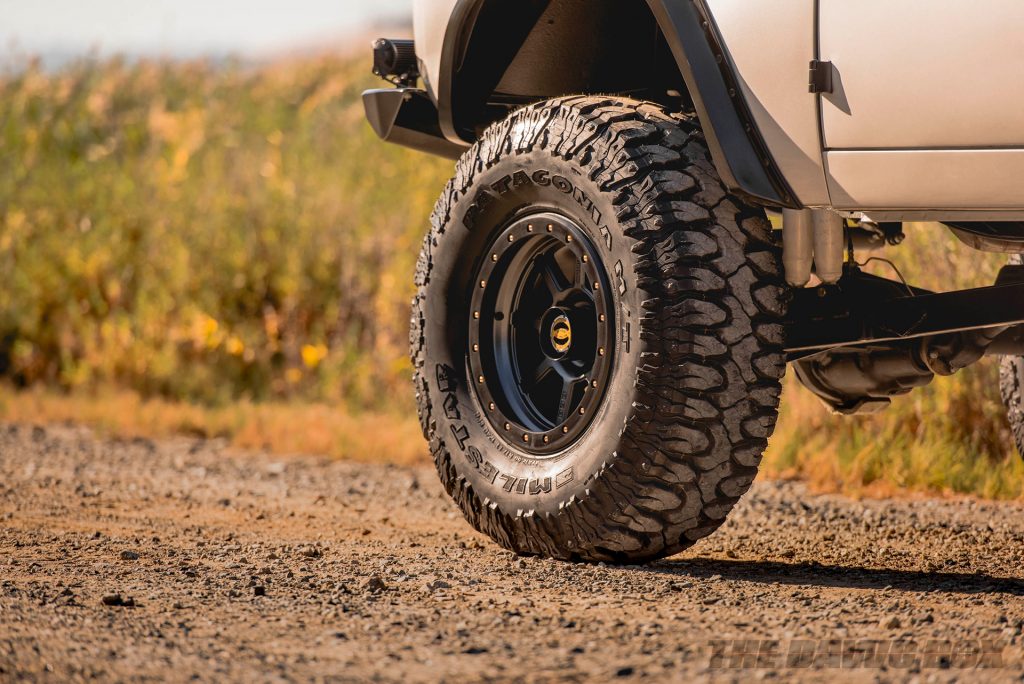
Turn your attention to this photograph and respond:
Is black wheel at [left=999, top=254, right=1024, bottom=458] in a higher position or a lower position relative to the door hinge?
lower

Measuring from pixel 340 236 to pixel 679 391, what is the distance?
214 inches

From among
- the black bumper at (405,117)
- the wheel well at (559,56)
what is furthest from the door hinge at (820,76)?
the black bumper at (405,117)

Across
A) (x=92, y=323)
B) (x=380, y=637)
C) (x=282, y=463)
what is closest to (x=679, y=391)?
(x=380, y=637)

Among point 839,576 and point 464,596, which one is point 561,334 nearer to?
point 464,596

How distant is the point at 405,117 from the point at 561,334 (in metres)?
1.15

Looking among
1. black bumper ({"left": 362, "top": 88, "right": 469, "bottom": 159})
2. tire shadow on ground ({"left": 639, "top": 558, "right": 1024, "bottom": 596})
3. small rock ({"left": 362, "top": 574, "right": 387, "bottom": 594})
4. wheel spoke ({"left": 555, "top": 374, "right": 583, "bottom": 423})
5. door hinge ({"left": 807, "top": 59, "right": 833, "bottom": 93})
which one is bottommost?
small rock ({"left": 362, "top": 574, "right": 387, "bottom": 594})

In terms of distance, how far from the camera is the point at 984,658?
9.20 feet

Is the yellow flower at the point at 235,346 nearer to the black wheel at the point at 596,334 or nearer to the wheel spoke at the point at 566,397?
the black wheel at the point at 596,334

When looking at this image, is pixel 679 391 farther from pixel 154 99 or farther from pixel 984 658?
pixel 154 99

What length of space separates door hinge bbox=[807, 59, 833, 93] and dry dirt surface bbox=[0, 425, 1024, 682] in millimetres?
1269

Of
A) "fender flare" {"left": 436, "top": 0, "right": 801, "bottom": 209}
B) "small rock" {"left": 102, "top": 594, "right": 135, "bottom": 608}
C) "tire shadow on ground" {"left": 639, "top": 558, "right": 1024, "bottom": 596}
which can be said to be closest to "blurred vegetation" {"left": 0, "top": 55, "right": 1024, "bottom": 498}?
"tire shadow on ground" {"left": 639, "top": 558, "right": 1024, "bottom": 596}

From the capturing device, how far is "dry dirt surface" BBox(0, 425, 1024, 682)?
2.75 m

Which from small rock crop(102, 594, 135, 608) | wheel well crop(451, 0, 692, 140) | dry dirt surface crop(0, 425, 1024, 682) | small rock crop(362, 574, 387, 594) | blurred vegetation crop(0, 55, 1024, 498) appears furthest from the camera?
blurred vegetation crop(0, 55, 1024, 498)

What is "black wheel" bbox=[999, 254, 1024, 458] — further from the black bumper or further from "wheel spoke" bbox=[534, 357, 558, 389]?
the black bumper
